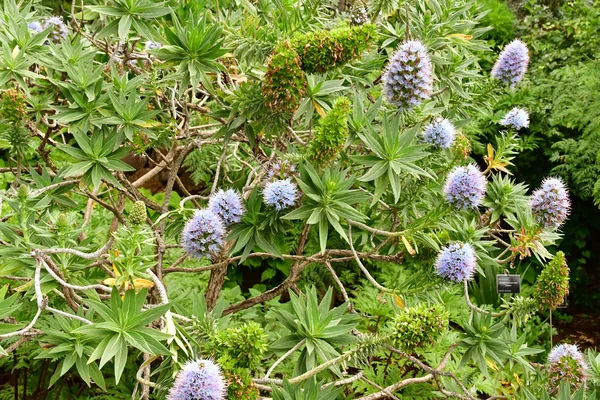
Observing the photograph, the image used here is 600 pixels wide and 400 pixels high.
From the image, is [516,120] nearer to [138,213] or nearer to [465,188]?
[465,188]

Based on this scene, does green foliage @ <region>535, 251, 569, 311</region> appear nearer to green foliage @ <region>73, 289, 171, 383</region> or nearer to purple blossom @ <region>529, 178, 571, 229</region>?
purple blossom @ <region>529, 178, 571, 229</region>

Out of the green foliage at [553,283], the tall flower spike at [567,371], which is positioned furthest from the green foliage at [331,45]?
the tall flower spike at [567,371]

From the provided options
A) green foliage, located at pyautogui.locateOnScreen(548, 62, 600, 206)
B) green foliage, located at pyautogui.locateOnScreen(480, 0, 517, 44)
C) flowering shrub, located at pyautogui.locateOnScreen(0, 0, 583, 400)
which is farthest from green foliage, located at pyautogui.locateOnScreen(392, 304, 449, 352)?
green foliage, located at pyautogui.locateOnScreen(480, 0, 517, 44)

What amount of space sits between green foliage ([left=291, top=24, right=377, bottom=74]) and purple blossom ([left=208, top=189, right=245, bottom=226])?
50 cm

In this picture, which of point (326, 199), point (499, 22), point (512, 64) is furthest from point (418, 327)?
point (499, 22)

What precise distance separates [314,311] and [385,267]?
2.50 metres

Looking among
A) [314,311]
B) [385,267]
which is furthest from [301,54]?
[385,267]

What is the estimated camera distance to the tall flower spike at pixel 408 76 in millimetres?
2018

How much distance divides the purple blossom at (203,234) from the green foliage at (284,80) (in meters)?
0.43

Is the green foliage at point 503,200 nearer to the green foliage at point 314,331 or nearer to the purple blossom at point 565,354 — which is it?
the purple blossom at point 565,354

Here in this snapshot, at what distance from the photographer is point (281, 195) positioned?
1.99 meters

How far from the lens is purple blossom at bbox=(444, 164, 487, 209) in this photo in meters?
2.09

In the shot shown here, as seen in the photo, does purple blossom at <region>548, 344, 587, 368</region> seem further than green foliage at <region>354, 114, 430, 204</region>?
Yes

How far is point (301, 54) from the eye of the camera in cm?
201
